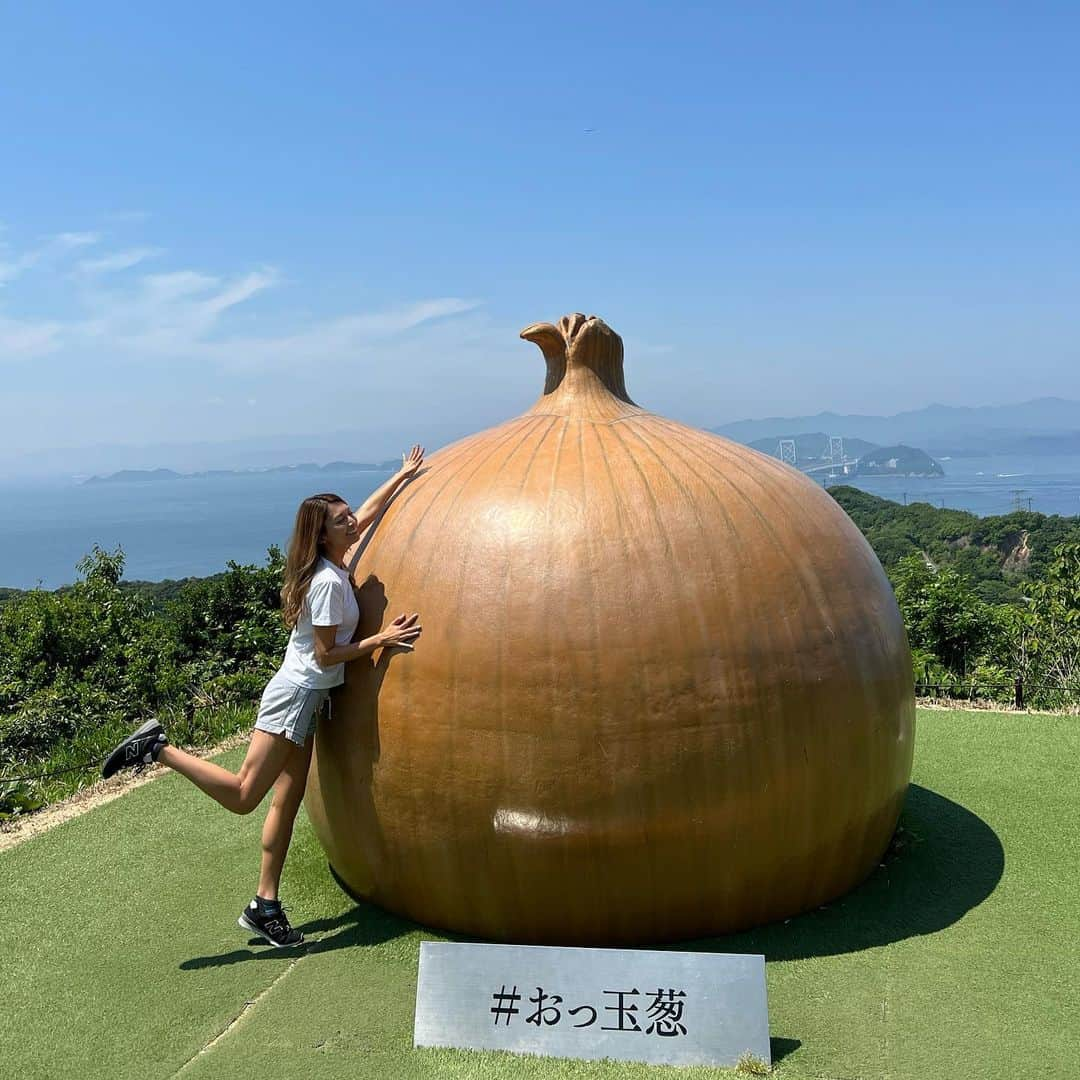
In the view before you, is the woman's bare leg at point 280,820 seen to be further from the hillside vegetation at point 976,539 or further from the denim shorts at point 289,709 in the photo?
the hillside vegetation at point 976,539

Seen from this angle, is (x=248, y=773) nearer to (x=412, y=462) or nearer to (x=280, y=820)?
(x=280, y=820)

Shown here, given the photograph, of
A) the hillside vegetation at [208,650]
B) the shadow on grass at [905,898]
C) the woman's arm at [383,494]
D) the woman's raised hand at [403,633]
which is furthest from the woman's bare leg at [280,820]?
Result: the hillside vegetation at [208,650]

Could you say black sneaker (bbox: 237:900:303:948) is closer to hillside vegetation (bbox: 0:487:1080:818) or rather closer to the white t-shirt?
the white t-shirt

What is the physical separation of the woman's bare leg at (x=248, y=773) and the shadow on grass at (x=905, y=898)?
100 inches

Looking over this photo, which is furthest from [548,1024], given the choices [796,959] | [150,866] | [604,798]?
[150,866]

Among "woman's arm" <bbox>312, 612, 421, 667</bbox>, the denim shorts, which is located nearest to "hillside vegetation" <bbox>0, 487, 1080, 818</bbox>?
the denim shorts

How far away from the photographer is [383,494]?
5934 mm

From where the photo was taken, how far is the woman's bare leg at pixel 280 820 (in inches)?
219

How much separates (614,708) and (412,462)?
234 centimetres

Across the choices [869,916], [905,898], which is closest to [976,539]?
[905,898]

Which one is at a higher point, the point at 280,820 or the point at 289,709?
the point at 289,709

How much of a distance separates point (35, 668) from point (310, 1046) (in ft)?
33.6

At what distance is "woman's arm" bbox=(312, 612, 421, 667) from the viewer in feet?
16.8

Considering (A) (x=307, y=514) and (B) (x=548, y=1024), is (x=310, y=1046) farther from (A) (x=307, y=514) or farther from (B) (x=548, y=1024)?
(A) (x=307, y=514)
